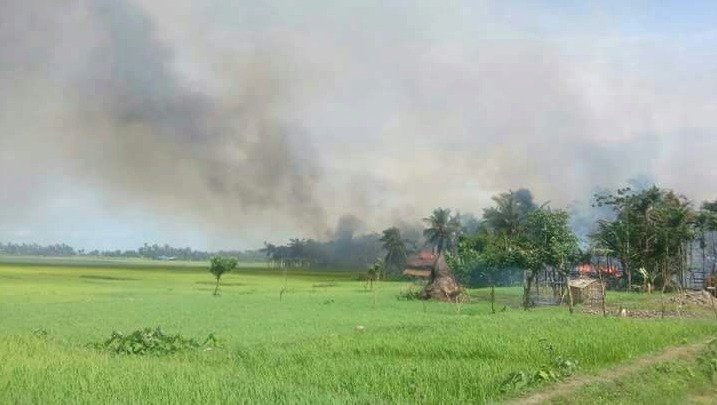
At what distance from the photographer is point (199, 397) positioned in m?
9.62

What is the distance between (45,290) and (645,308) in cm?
3800

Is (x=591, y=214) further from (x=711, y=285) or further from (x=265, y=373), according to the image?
(x=265, y=373)

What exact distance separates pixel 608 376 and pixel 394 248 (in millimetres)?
81725

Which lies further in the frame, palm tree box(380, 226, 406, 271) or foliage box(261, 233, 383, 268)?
foliage box(261, 233, 383, 268)

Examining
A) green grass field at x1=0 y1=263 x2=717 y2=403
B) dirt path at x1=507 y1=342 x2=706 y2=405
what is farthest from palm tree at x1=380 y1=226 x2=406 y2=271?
dirt path at x1=507 y1=342 x2=706 y2=405

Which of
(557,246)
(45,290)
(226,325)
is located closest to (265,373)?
(226,325)

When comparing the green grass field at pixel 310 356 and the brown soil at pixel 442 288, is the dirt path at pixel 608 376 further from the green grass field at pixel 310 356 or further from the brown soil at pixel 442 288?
the brown soil at pixel 442 288

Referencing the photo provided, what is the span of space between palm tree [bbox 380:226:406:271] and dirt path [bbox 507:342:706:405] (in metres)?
76.6

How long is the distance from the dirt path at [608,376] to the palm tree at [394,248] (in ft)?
251

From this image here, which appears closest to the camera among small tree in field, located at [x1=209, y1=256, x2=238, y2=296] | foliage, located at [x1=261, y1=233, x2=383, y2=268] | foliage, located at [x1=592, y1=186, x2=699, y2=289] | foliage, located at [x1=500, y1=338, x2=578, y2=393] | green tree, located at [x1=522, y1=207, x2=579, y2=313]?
foliage, located at [x1=500, y1=338, x2=578, y2=393]

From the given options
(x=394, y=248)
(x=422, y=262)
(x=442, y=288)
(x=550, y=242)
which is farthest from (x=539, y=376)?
(x=394, y=248)

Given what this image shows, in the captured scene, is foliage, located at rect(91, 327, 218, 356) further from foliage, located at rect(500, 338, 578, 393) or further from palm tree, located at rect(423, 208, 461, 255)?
palm tree, located at rect(423, 208, 461, 255)

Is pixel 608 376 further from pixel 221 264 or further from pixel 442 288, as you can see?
pixel 221 264

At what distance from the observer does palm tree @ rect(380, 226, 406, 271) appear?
9400 centimetres
